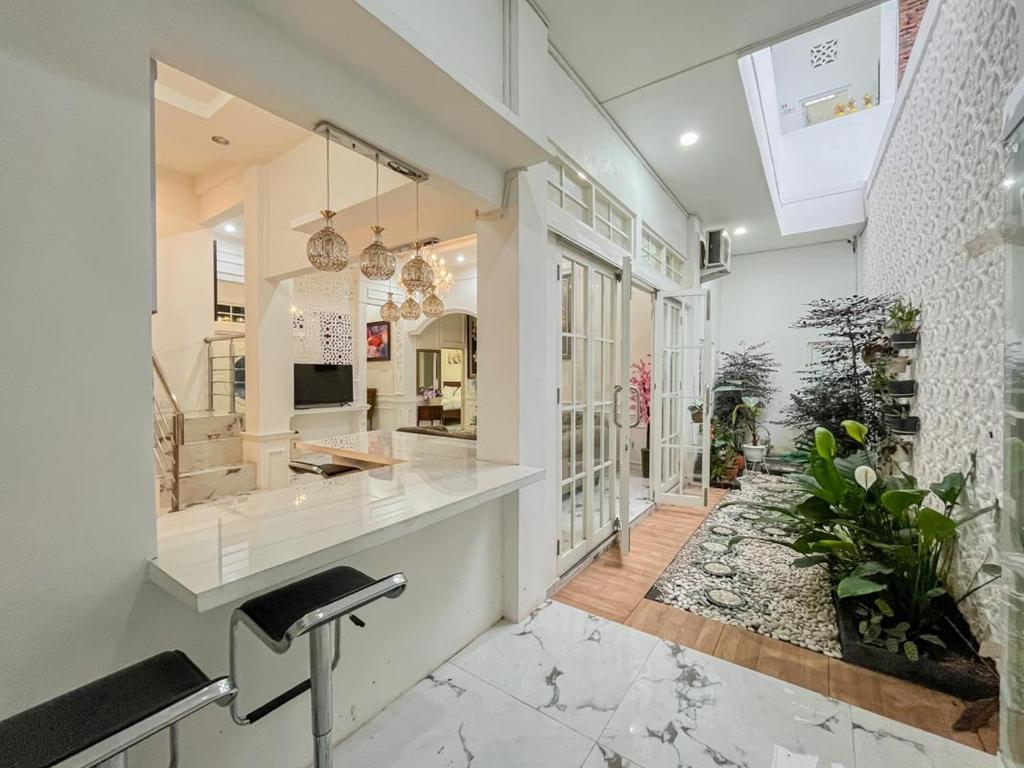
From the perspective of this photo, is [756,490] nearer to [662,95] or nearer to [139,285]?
[662,95]

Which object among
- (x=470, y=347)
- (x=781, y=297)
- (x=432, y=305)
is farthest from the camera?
(x=470, y=347)

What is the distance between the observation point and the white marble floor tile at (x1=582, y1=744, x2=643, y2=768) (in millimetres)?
1408

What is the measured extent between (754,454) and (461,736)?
540 cm

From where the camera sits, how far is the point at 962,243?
208 centimetres

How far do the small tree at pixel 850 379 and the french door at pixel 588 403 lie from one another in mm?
2058

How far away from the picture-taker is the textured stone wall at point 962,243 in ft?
5.72

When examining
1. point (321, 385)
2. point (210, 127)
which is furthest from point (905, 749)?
point (321, 385)

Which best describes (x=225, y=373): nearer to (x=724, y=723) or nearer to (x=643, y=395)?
(x=643, y=395)

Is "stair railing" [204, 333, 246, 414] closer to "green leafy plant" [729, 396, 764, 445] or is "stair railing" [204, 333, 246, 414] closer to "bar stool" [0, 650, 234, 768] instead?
"bar stool" [0, 650, 234, 768]

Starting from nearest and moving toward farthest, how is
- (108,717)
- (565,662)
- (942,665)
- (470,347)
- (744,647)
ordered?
(108,717) < (942,665) < (565,662) < (744,647) < (470,347)

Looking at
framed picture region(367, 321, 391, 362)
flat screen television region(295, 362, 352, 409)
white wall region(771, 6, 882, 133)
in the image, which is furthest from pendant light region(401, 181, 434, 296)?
framed picture region(367, 321, 391, 362)

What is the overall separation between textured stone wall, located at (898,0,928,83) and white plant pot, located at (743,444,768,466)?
4.05m

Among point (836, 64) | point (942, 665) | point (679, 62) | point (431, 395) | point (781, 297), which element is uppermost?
point (836, 64)

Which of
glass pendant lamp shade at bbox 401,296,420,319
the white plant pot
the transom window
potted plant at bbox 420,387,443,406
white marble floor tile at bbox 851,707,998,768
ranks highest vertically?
the transom window
